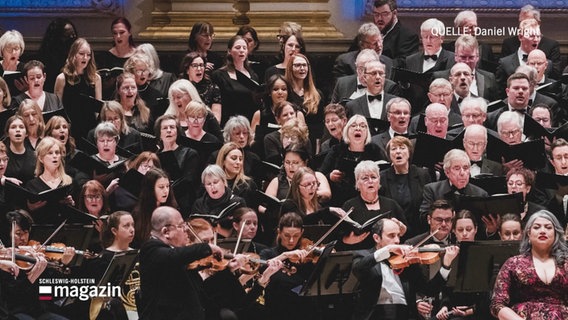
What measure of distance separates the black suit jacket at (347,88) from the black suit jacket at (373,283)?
197 cm

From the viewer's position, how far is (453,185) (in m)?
9.60

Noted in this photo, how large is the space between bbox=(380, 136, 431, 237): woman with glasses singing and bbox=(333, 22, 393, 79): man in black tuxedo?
4.79 ft

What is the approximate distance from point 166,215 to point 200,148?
204 cm

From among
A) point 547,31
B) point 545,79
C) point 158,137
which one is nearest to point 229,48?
point 158,137

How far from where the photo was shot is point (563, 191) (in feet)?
31.3

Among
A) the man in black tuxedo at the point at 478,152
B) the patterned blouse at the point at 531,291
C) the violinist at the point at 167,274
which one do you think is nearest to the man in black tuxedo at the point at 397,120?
the man in black tuxedo at the point at 478,152

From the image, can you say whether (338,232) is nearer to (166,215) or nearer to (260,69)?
(166,215)

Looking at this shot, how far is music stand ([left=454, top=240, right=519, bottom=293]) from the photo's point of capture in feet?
28.0

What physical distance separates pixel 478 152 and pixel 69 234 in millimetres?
2597

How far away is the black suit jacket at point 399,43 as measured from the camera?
11.7 metres

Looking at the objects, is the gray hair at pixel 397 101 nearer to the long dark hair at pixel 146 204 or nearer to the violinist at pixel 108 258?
the long dark hair at pixel 146 204

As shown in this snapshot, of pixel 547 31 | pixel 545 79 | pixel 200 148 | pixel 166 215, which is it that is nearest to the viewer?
pixel 166 215

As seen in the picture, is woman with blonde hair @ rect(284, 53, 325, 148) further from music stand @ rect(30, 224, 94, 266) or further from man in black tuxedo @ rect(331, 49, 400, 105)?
music stand @ rect(30, 224, 94, 266)

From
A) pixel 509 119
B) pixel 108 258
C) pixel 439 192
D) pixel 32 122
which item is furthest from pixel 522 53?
pixel 108 258
